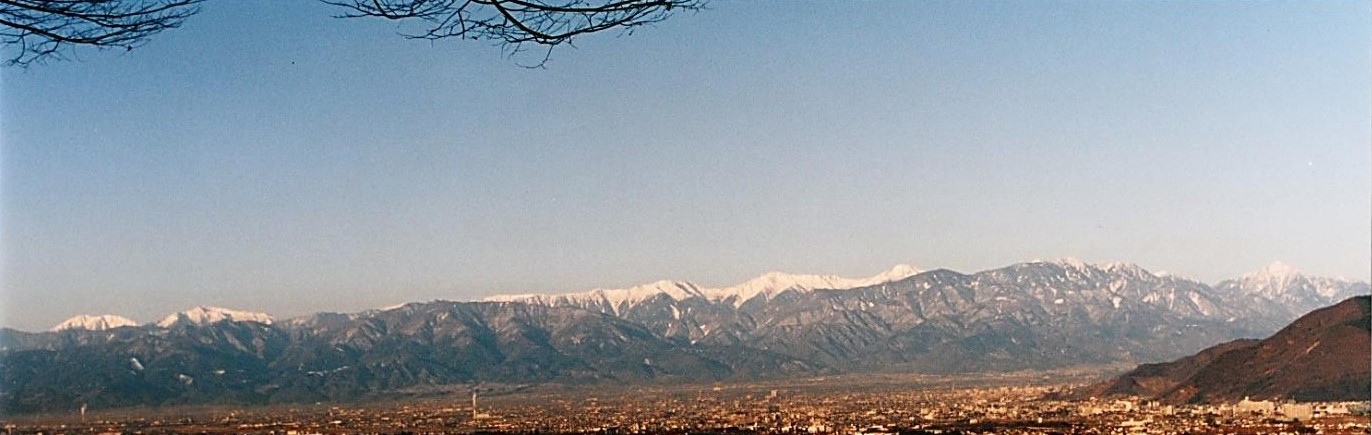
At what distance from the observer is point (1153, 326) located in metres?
197

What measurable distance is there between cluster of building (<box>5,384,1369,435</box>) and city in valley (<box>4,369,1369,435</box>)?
7cm

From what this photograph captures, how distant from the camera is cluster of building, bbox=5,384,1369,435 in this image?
46500mm

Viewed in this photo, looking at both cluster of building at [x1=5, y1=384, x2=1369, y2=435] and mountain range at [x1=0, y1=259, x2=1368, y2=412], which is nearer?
cluster of building at [x1=5, y1=384, x2=1369, y2=435]

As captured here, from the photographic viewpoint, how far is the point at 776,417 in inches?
2480

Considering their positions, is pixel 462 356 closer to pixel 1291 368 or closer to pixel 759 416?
pixel 759 416

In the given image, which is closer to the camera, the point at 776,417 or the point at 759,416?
the point at 776,417

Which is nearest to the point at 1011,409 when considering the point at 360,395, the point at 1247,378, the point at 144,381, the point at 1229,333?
the point at 1247,378

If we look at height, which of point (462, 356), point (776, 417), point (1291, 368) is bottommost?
point (776, 417)

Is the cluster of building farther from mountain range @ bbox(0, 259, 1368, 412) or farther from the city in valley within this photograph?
mountain range @ bbox(0, 259, 1368, 412)

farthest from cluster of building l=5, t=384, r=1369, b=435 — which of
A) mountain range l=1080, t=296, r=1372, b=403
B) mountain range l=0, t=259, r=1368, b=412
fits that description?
mountain range l=0, t=259, r=1368, b=412

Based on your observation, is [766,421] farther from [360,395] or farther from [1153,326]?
[1153,326]

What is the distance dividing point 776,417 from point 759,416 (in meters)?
2.04

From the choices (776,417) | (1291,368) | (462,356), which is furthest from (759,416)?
(462,356)

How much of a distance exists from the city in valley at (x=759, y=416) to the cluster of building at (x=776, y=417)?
7cm
